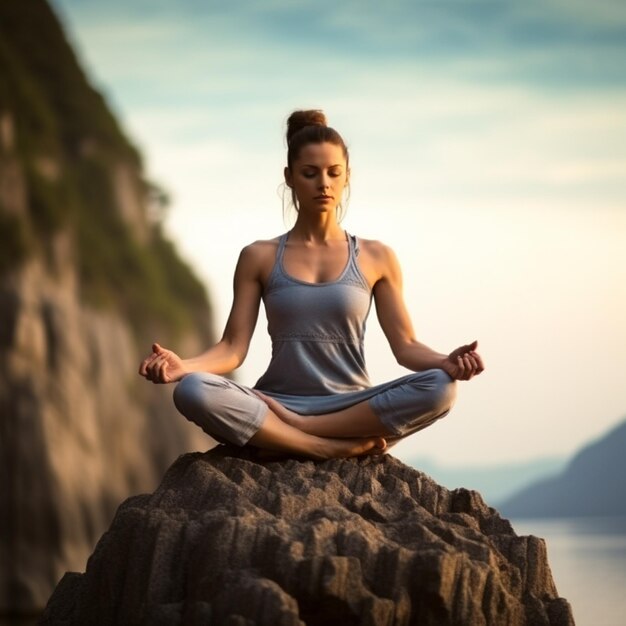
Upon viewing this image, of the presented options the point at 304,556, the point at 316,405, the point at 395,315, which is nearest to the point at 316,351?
the point at 316,405

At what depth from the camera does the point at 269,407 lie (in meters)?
4.18

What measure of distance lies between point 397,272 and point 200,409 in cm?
79

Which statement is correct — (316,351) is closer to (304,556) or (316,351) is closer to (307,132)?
(307,132)

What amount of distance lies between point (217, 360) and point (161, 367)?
27 cm

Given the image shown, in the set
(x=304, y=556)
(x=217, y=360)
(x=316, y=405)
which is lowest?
(x=304, y=556)

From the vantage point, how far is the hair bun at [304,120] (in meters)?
4.41

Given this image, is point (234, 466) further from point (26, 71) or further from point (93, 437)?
point (26, 71)

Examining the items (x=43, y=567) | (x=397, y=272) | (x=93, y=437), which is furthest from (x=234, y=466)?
(x=93, y=437)

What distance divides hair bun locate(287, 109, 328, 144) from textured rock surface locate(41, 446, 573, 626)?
97 centimetres

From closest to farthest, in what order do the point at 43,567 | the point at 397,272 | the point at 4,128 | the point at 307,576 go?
the point at 307,576 < the point at 397,272 < the point at 43,567 < the point at 4,128

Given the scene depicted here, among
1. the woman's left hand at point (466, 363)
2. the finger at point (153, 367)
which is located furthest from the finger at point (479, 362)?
the finger at point (153, 367)

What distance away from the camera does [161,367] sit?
4051 mm

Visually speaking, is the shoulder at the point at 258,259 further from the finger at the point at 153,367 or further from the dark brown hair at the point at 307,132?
the finger at the point at 153,367

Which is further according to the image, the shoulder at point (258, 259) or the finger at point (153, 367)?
the shoulder at point (258, 259)
